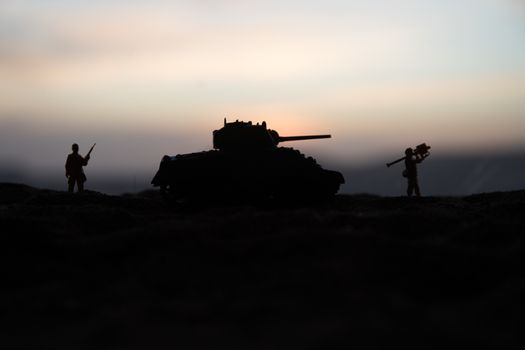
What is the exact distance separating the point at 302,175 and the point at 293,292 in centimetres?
1023

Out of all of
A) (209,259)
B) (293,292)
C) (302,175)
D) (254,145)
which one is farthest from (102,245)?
(254,145)

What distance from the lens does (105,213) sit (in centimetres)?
1355

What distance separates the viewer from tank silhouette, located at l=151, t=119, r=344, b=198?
16.8m

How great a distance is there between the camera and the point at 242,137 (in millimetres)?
18766

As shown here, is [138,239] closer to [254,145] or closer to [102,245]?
[102,245]

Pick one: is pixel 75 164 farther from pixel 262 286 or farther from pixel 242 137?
pixel 262 286

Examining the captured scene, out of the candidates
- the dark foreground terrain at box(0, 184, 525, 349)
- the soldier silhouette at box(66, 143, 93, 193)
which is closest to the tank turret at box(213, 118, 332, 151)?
the soldier silhouette at box(66, 143, 93, 193)

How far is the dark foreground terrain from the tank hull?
17.3 ft

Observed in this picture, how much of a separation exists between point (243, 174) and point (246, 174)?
82 mm

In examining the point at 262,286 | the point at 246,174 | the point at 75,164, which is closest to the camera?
the point at 262,286

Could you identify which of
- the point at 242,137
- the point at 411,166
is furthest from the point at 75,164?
the point at 411,166

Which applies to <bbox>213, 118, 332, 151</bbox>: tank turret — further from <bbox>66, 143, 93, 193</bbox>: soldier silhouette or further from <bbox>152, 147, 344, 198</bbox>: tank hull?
<bbox>66, 143, 93, 193</bbox>: soldier silhouette

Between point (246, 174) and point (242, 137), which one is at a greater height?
point (242, 137)

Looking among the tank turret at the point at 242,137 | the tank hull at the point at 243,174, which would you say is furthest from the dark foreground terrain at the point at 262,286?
the tank turret at the point at 242,137
